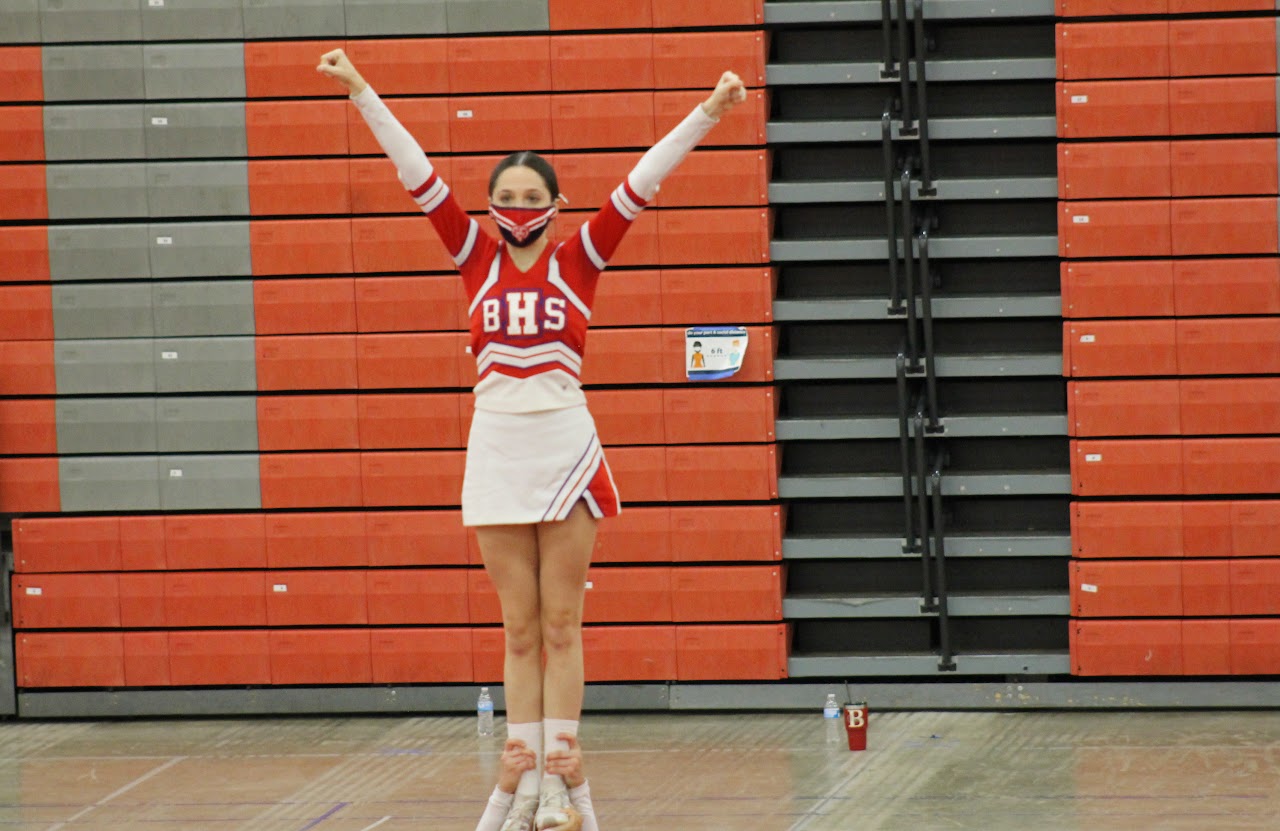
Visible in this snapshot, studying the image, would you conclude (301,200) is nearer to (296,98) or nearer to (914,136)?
(296,98)

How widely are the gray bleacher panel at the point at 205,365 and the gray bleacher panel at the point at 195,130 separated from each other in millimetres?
876

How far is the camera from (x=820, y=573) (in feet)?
27.6

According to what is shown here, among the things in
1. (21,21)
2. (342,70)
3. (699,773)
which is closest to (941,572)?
(699,773)

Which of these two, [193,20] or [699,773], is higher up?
[193,20]

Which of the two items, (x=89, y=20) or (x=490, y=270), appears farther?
(x=89, y=20)

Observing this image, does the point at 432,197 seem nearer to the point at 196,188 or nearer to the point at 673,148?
the point at 673,148

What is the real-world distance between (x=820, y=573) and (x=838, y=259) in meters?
1.47

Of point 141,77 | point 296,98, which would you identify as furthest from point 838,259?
point 141,77

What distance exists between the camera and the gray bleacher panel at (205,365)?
→ 27.5 feet

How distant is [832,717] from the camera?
798cm

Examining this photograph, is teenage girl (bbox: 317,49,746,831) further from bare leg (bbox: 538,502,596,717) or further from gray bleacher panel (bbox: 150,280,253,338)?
gray bleacher panel (bbox: 150,280,253,338)

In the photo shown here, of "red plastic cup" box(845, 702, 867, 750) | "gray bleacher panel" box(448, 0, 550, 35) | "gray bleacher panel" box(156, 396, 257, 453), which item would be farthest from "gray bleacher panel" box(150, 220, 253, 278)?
"red plastic cup" box(845, 702, 867, 750)

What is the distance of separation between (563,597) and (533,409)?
0.46 m

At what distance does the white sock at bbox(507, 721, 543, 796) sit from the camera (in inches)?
167
